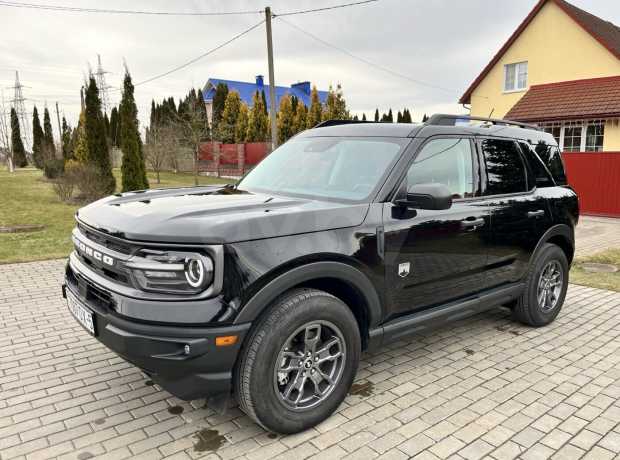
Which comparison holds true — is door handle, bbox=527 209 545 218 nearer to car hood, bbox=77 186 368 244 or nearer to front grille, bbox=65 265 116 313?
car hood, bbox=77 186 368 244

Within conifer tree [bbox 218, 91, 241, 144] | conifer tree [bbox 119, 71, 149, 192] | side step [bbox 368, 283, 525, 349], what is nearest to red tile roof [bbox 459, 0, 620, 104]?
conifer tree [bbox 119, 71, 149, 192]

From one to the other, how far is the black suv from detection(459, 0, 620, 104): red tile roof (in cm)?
1759

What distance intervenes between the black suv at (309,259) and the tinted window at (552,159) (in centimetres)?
30

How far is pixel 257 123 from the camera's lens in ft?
124

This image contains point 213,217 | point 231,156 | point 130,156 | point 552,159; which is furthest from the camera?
point 231,156

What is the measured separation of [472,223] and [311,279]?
63.4 inches

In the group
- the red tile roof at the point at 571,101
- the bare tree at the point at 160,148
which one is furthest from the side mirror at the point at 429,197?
the bare tree at the point at 160,148

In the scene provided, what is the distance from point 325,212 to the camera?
2.94 metres

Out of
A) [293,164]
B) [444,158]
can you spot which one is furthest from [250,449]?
[444,158]

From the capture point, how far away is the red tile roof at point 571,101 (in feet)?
55.2

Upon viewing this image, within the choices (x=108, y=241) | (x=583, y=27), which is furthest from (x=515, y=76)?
(x=108, y=241)

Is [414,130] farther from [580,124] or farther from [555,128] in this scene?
[555,128]

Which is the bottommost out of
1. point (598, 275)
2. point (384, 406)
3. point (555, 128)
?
point (598, 275)

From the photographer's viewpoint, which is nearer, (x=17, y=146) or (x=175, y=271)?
(x=175, y=271)
